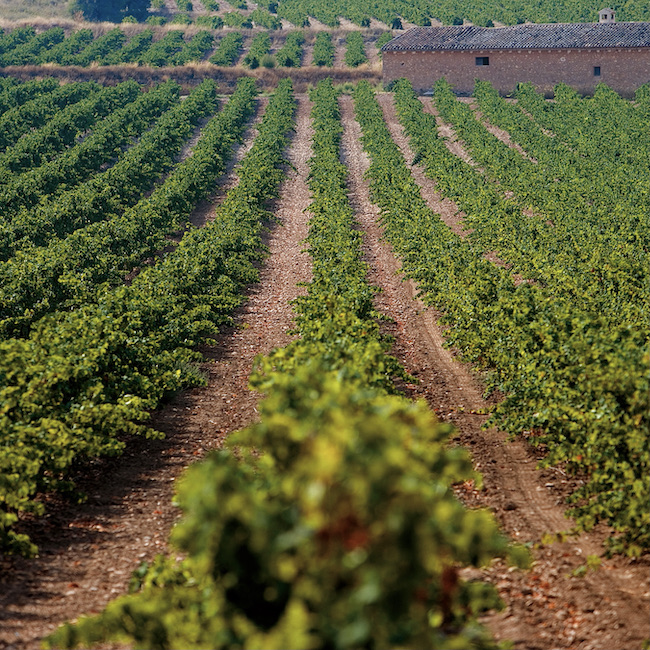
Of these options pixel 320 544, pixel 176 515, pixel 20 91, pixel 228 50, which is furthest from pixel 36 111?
pixel 320 544

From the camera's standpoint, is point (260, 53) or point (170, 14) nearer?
point (260, 53)

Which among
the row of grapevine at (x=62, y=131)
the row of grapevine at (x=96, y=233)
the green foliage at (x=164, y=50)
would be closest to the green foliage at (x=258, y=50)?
the green foliage at (x=164, y=50)

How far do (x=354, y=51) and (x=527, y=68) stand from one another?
52.5ft

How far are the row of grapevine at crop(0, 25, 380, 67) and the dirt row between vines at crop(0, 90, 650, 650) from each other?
52.5m

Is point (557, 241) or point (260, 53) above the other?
point (260, 53)

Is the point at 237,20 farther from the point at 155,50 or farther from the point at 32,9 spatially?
the point at 32,9

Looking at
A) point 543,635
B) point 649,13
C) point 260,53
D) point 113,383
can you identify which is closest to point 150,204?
point 113,383

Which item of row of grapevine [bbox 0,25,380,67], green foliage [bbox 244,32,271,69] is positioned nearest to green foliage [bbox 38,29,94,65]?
row of grapevine [bbox 0,25,380,67]

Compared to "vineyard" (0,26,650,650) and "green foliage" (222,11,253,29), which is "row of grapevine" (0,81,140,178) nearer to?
"vineyard" (0,26,650,650)

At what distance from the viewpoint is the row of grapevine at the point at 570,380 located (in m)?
10.7

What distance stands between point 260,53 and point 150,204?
1787 inches

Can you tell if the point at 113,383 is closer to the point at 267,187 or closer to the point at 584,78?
the point at 267,187

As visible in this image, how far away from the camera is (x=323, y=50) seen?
240 feet

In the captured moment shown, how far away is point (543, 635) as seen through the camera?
30.2 ft
